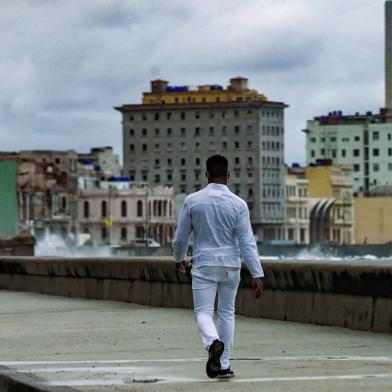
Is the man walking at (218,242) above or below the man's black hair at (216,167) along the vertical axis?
below

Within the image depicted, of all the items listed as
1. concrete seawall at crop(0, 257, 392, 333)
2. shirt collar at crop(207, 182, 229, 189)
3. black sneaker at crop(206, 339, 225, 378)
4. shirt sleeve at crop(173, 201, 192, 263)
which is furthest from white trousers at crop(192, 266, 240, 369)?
concrete seawall at crop(0, 257, 392, 333)

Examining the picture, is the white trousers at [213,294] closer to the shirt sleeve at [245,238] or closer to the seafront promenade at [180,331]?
the shirt sleeve at [245,238]

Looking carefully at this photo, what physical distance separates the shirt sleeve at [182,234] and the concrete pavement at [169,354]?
2.99 feet

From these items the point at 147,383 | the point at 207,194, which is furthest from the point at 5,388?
the point at 207,194

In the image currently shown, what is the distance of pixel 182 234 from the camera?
548 inches

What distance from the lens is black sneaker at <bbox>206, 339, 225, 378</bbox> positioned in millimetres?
13211

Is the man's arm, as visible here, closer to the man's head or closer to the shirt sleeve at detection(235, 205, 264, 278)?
the shirt sleeve at detection(235, 205, 264, 278)

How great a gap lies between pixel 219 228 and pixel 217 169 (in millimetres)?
437

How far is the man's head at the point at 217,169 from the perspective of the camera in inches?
539

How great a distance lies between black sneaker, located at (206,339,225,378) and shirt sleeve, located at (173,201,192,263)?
3.16ft

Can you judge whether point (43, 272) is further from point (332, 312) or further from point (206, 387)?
point (206, 387)

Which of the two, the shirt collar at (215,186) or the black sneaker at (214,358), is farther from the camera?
the shirt collar at (215,186)

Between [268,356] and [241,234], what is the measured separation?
2.18 metres

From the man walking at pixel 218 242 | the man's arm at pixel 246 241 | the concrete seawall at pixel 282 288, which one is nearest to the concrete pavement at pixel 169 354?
the concrete seawall at pixel 282 288
